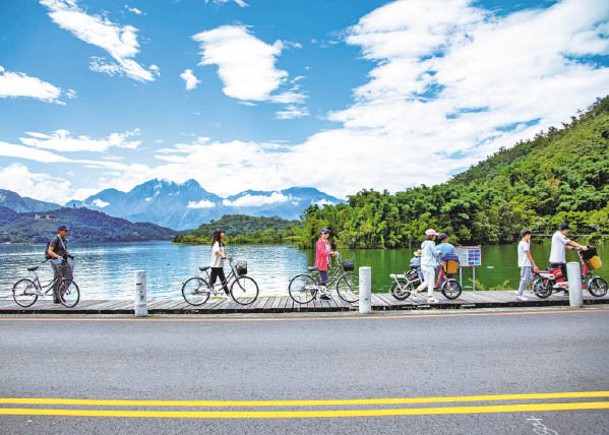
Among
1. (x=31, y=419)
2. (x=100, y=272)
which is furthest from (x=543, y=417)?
(x=100, y=272)

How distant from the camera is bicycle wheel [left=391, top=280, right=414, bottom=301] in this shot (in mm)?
11812

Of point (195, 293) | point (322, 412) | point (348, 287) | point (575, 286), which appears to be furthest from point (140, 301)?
point (575, 286)

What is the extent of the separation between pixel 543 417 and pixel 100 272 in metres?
55.2

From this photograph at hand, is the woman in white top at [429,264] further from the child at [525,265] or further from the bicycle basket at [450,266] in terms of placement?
the child at [525,265]

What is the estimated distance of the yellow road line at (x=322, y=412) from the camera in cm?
460

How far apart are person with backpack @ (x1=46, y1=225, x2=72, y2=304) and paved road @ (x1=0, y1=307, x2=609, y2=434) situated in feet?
8.51

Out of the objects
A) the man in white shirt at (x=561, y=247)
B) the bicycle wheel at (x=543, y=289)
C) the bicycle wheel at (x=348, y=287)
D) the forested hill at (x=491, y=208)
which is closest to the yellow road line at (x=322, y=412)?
the bicycle wheel at (x=348, y=287)

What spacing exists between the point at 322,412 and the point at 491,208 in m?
100

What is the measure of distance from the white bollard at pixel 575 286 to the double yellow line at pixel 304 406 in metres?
6.49

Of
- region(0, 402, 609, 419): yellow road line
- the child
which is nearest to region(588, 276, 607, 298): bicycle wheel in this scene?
the child

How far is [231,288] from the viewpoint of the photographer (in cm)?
1201

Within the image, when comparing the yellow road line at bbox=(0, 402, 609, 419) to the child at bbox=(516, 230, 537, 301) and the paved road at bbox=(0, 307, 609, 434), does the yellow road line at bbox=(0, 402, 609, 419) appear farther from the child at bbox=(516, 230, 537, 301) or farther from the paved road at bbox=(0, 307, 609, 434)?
the child at bbox=(516, 230, 537, 301)

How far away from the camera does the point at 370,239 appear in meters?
96.2

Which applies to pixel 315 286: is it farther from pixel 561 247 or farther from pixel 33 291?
pixel 33 291
